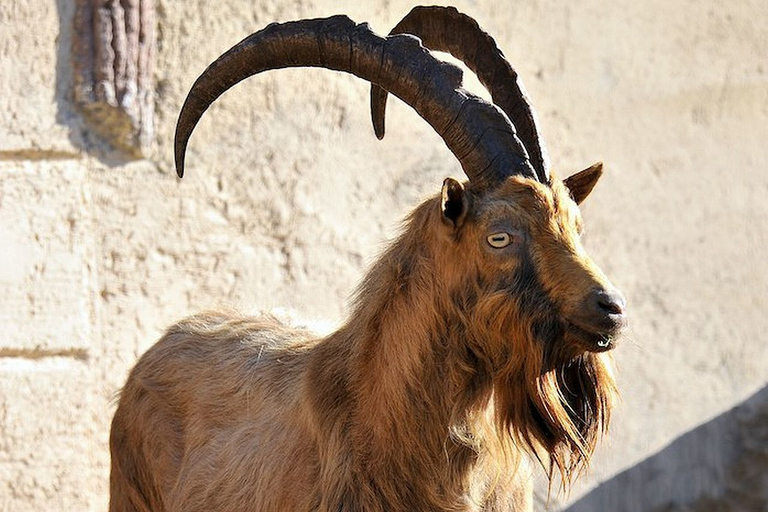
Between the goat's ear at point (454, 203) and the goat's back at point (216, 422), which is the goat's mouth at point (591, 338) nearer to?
the goat's ear at point (454, 203)

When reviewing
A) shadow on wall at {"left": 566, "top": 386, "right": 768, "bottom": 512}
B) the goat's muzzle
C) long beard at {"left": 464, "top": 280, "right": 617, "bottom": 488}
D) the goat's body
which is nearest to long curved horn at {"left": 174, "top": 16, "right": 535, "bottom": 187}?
long beard at {"left": 464, "top": 280, "right": 617, "bottom": 488}

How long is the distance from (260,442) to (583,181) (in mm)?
1664

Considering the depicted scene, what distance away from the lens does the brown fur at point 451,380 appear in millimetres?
4055

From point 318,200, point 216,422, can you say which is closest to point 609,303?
point 216,422

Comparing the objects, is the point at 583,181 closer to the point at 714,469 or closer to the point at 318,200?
the point at 318,200

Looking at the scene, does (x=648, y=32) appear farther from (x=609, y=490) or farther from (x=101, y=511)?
(x=101, y=511)

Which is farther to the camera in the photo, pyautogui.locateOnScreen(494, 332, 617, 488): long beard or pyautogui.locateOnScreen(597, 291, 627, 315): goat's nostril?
pyautogui.locateOnScreen(494, 332, 617, 488): long beard

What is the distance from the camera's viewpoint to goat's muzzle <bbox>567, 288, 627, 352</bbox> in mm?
3803

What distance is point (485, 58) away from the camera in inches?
187

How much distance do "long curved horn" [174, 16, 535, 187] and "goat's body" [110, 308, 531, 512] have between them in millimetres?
910

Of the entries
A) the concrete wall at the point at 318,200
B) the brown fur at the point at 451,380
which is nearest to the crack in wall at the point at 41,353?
the concrete wall at the point at 318,200

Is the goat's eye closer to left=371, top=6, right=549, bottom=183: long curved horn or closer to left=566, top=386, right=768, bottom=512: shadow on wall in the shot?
left=371, top=6, right=549, bottom=183: long curved horn

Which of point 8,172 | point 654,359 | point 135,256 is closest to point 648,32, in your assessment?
point 654,359

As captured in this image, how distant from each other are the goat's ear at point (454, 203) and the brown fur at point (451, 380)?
17 mm
